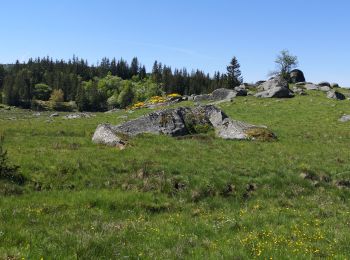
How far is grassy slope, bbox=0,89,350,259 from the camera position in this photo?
11.7 meters

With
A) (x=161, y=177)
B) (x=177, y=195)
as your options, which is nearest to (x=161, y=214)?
(x=177, y=195)

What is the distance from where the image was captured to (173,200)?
63.0 ft

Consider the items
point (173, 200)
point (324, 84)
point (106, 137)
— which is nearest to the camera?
point (173, 200)

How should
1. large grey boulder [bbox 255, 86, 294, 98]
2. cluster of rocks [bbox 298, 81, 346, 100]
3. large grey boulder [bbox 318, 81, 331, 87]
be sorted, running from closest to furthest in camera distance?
cluster of rocks [bbox 298, 81, 346, 100], large grey boulder [bbox 255, 86, 294, 98], large grey boulder [bbox 318, 81, 331, 87]

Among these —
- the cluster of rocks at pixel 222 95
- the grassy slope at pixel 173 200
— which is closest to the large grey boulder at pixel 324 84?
the cluster of rocks at pixel 222 95

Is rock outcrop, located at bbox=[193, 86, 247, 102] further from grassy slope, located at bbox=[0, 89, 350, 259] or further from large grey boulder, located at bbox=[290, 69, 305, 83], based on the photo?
grassy slope, located at bbox=[0, 89, 350, 259]

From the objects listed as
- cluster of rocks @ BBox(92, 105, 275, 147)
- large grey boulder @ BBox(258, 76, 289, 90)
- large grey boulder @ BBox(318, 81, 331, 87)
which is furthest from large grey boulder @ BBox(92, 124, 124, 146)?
large grey boulder @ BBox(318, 81, 331, 87)

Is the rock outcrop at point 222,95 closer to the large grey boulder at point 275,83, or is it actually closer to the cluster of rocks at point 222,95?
the cluster of rocks at point 222,95

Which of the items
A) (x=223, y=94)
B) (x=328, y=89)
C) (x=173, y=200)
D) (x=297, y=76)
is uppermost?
(x=297, y=76)

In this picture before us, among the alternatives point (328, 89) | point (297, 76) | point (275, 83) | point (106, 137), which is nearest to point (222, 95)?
point (275, 83)

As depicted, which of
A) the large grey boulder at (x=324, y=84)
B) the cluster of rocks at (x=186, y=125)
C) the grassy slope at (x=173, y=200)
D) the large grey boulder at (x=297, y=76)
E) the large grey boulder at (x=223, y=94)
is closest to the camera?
the grassy slope at (x=173, y=200)

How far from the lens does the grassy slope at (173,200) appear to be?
38.3 feet

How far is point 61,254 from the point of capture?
404 inches

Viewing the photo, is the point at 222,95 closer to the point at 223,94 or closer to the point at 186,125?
the point at 223,94
